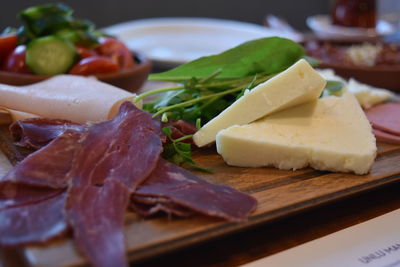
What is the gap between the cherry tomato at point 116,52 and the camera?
2.12 m

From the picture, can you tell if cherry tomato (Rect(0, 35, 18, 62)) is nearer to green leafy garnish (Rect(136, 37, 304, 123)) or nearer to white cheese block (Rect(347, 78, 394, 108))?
green leafy garnish (Rect(136, 37, 304, 123))

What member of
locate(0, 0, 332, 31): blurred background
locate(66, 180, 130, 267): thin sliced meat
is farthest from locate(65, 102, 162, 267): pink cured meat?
locate(0, 0, 332, 31): blurred background

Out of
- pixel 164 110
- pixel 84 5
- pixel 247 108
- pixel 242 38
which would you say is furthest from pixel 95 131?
pixel 84 5

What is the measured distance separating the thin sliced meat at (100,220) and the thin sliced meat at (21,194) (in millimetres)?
63

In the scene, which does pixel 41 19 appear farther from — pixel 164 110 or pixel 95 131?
pixel 95 131

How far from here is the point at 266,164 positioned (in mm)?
1276

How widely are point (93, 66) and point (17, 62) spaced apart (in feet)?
1.01

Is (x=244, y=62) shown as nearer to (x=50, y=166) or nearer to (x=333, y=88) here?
(x=333, y=88)

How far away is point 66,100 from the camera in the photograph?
1.51m

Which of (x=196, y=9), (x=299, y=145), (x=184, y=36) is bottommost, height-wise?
(x=196, y=9)

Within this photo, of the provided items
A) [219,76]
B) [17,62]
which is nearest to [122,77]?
[17,62]

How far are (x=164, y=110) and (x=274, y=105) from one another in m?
0.35

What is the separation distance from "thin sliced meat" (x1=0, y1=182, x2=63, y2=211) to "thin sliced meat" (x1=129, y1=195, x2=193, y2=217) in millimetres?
169

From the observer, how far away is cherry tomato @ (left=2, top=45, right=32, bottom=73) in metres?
1.92
